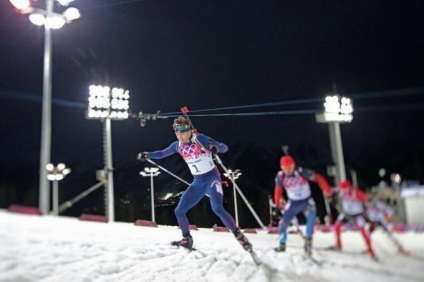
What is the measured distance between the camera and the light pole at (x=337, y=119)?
2312mm

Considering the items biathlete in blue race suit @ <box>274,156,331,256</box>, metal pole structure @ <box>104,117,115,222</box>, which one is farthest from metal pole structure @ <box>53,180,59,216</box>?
biathlete in blue race suit @ <box>274,156,331,256</box>

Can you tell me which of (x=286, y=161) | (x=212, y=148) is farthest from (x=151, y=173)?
(x=286, y=161)

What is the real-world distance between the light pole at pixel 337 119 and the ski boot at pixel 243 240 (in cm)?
70

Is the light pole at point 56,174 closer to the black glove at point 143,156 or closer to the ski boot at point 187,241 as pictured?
the black glove at point 143,156

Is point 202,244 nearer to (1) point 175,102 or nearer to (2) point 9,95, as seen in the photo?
(1) point 175,102

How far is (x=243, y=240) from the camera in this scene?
8.36 feet

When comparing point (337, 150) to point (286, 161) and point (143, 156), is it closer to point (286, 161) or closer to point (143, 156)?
point (286, 161)

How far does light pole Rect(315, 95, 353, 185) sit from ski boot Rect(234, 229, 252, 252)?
0.70 meters

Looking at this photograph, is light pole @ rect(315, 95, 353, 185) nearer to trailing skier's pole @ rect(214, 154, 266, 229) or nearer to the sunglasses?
trailing skier's pole @ rect(214, 154, 266, 229)

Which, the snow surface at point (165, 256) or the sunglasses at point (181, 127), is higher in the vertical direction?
the sunglasses at point (181, 127)

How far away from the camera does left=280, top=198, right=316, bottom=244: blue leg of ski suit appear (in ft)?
7.59

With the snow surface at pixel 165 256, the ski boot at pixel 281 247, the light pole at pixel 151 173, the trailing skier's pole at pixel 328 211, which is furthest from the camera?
the light pole at pixel 151 173

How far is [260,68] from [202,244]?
1317mm

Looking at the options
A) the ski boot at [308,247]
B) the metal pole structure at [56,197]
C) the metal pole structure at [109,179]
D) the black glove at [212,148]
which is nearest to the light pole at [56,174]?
the metal pole structure at [56,197]
